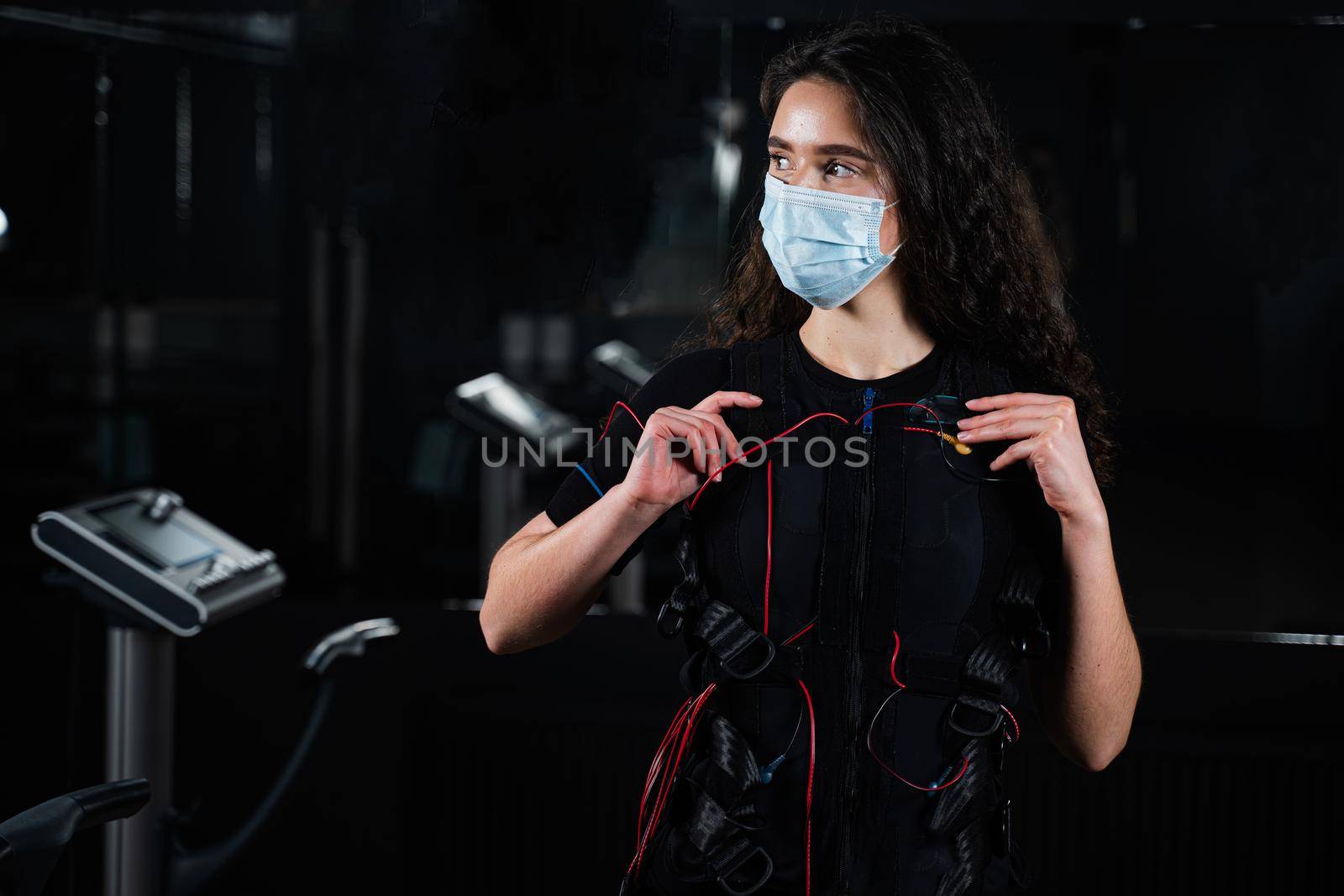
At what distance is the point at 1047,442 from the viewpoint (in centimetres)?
104

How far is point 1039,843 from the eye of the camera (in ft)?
7.52

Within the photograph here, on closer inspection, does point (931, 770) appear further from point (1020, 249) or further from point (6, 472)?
point (6, 472)

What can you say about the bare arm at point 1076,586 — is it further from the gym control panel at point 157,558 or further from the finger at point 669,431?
the gym control panel at point 157,558

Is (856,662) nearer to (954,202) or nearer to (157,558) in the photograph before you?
(954,202)

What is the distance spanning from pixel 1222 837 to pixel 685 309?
10.1 ft

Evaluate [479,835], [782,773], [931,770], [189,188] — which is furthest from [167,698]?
[189,188]

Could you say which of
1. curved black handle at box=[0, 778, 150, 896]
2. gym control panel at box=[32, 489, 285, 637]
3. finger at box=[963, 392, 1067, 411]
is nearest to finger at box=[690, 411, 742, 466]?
finger at box=[963, 392, 1067, 411]

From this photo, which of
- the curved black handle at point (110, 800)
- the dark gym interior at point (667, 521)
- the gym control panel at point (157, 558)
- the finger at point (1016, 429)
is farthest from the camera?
the dark gym interior at point (667, 521)

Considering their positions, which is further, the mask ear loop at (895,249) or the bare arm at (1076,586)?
the mask ear loop at (895,249)

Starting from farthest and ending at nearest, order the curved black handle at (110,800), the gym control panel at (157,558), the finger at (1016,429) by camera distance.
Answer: the gym control panel at (157,558) → the curved black handle at (110,800) → the finger at (1016,429)

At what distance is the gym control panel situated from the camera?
5.47 feet

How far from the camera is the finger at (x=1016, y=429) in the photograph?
3.41ft

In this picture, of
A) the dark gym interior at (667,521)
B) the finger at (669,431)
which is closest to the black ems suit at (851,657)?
the finger at (669,431)

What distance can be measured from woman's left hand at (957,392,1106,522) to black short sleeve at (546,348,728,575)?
28cm
